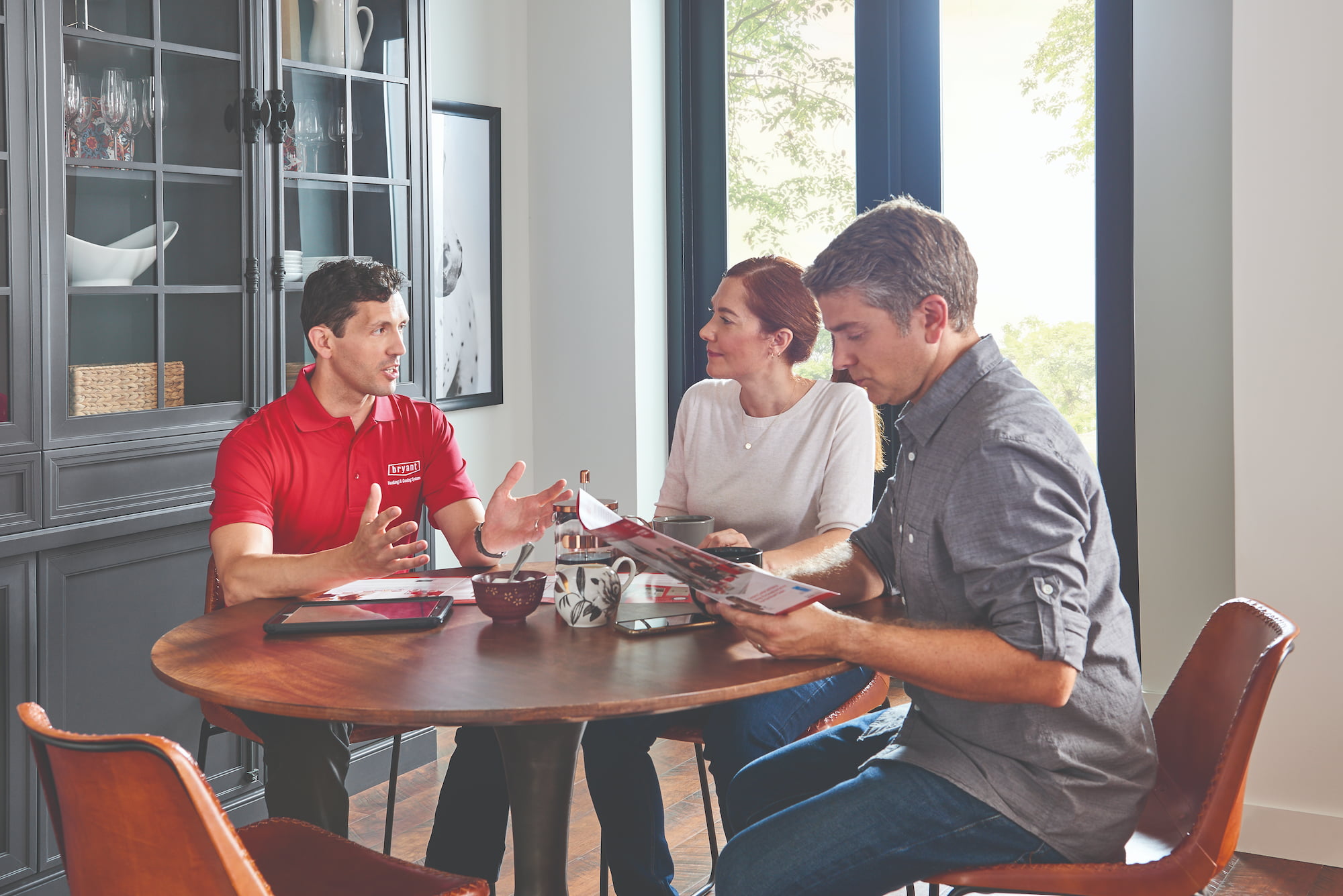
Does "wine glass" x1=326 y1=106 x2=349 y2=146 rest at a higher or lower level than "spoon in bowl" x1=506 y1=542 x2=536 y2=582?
higher

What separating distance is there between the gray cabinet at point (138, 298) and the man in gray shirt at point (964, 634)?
1.64 metres

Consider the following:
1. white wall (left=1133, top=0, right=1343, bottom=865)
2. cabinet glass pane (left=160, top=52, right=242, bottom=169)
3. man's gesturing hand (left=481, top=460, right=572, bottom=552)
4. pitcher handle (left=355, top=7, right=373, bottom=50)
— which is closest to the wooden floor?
white wall (left=1133, top=0, right=1343, bottom=865)

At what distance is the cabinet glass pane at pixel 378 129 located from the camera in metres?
3.09

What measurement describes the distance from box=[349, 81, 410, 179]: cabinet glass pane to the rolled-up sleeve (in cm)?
224

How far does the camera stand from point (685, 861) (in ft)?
8.69

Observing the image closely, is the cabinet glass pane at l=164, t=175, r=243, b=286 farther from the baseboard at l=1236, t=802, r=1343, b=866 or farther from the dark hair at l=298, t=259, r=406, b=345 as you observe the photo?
the baseboard at l=1236, t=802, r=1343, b=866

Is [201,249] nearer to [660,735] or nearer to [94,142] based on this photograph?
[94,142]

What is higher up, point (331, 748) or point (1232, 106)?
point (1232, 106)

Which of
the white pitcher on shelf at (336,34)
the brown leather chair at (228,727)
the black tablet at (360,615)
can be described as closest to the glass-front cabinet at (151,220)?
the white pitcher on shelf at (336,34)

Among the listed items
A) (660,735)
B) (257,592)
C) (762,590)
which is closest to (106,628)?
(257,592)

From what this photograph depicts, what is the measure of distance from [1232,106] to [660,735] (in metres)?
1.91

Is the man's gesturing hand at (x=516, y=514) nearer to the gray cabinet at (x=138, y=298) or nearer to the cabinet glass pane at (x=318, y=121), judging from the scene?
the gray cabinet at (x=138, y=298)

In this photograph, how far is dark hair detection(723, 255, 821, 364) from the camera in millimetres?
2381

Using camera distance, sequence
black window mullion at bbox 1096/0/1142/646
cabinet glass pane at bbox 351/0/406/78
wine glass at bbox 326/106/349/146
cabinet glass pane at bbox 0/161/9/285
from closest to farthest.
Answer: cabinet glass pane at bbox 0/161/9/285, wine glass at bbox 326/106/349/146, cabinet glass pane at bbox 351/0/406/78, black window mullion at bbox 1096/0/1142/646
